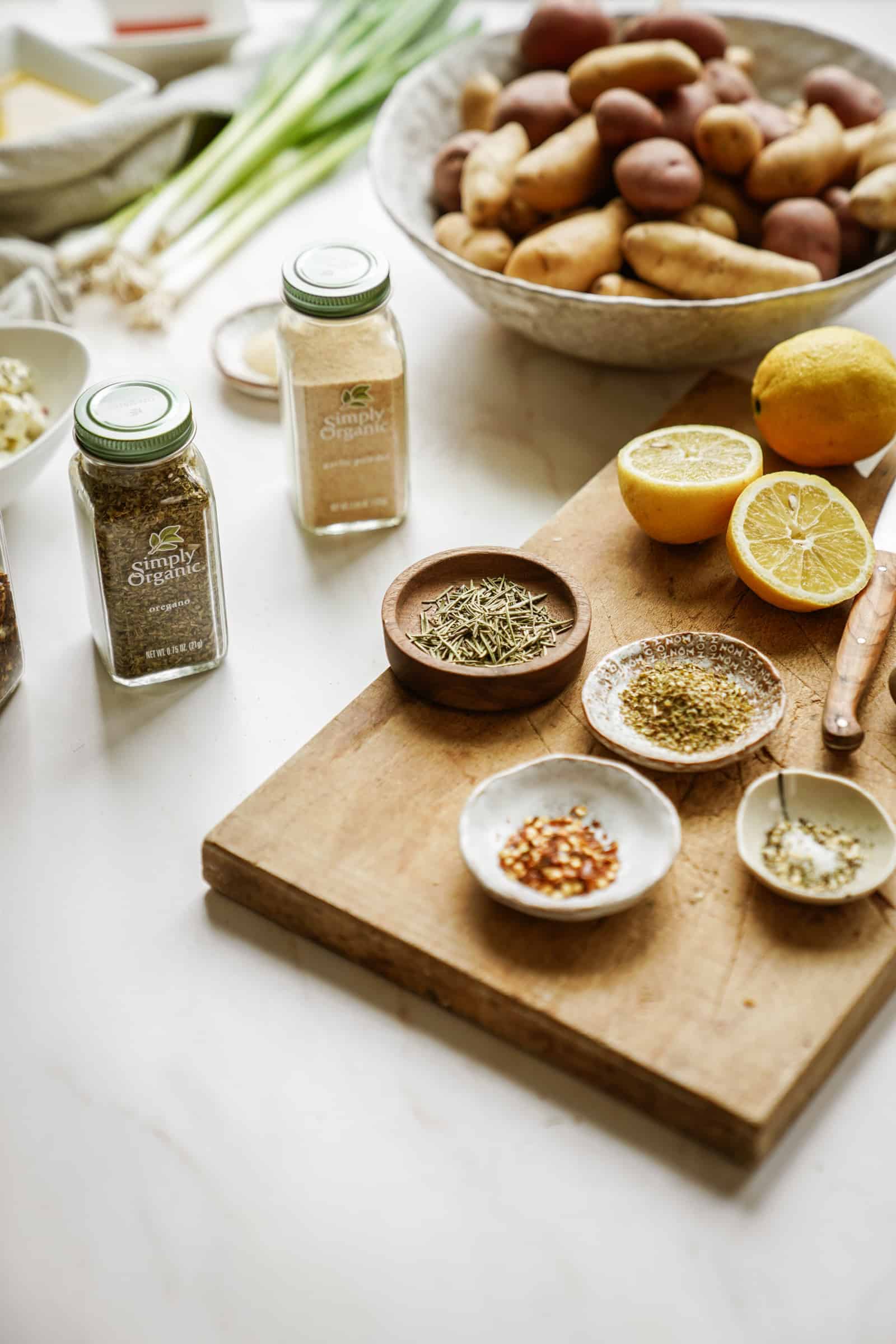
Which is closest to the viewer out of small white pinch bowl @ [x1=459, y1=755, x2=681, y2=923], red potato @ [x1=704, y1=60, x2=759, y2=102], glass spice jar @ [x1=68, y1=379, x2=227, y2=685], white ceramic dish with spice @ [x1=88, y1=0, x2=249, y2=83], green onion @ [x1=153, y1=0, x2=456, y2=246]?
small white pinch bowl @ [x1=459, y1=755, x2=681, y2=923]

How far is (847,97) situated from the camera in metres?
1.48

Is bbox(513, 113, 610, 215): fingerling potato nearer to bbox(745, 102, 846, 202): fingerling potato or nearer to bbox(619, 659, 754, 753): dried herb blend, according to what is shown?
bbox(745, 102, 846, 202): fingerling potato

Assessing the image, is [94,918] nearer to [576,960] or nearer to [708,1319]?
[576,960]

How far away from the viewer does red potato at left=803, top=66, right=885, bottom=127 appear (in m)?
1.48

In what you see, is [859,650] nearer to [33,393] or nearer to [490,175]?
[490,175]

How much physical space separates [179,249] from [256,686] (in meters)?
0.78

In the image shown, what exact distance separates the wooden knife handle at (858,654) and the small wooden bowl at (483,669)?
0.20 metres

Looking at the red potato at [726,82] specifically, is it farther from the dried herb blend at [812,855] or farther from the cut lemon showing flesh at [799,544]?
the dried herb blend at [812,855]

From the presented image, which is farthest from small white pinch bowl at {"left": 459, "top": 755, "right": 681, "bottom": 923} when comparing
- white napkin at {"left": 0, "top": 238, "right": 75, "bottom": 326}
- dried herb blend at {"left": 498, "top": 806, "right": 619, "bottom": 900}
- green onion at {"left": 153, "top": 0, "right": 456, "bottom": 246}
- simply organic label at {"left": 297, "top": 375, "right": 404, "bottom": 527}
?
green onion at {"left": 153, "top": 0, "right": 456, "bottom": 246}

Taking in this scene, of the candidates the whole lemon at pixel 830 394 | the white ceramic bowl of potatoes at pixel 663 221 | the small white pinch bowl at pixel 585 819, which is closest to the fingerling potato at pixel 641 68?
the white ceramic bowl of potatoes at pixel 663 221

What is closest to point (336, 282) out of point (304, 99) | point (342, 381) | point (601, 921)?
point (342, 381)

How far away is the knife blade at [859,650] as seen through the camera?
0.98 meters

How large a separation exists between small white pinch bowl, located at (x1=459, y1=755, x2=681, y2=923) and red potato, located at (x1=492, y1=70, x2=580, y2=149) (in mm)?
834

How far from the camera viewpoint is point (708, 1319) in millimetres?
747
